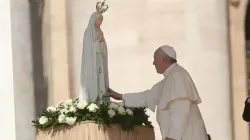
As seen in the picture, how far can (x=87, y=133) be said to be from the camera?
288 inches

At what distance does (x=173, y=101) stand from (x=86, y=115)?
89 cm

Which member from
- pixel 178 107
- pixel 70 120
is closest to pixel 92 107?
pixel 70 120

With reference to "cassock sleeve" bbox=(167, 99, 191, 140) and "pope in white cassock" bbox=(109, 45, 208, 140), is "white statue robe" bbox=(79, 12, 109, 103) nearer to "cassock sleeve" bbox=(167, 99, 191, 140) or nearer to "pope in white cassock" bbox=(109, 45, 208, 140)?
"pope in white cassock" bbox=(109, 45, 208, 140)

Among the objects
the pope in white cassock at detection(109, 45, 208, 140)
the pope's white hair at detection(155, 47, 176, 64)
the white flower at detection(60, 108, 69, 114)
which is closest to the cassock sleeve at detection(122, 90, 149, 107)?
the pope in white cassock at detection(109, 45, 208, 140)

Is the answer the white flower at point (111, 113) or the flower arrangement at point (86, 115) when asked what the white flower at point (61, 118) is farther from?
the white flower at point (111, 113)

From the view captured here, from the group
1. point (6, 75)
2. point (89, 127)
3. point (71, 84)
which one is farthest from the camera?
point (71, 84)

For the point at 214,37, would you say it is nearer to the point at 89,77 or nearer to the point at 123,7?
the point at 123,7

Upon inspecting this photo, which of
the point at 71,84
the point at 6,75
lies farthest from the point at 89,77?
the point at 71,84

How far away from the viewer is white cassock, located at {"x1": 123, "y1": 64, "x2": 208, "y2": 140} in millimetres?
7305

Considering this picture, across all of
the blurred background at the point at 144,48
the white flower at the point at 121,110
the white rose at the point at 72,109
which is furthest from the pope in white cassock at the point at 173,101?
the blurred background at the point at 144,48

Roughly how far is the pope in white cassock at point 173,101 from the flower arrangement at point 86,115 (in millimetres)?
295

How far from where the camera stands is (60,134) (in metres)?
7.41

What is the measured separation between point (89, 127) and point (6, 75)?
2.12 meters

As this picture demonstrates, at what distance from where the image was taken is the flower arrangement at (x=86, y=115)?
739 centimetres
